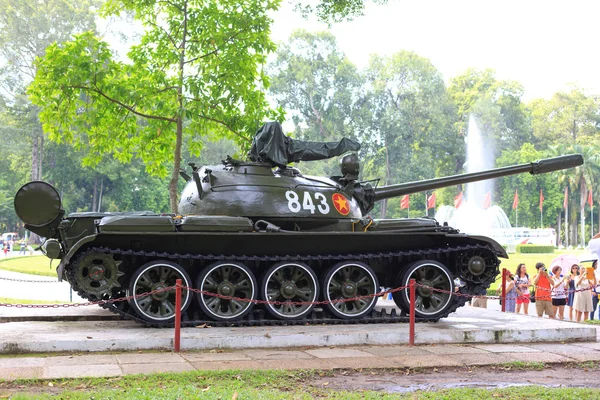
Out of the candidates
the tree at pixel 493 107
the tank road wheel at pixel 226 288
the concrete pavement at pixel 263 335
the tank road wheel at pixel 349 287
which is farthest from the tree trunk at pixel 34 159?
the tank road wheel at pixel 349 287

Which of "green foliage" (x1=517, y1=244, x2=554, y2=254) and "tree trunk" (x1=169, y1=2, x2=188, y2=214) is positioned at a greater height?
"tree trunk" (x1=169, y1=2, x2=188, y2=214)

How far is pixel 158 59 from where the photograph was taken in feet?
57.2

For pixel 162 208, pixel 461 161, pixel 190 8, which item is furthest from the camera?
pixel 461 161

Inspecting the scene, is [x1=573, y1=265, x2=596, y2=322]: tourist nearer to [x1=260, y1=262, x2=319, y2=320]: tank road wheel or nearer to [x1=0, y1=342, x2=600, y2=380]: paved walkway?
[x1=0, y1=342, x2=600, y2=380]: paved walkway

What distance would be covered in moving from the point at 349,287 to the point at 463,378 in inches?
168

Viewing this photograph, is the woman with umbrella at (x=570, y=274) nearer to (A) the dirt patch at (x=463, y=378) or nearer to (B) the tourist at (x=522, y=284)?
(B) the tourist at (x=522, y=284)

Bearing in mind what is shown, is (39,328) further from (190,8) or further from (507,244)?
(507,244)

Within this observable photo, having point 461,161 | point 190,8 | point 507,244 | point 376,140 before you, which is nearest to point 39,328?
point 190,8

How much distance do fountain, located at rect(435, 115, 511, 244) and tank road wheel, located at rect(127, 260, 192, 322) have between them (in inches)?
2105

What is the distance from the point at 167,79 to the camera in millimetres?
17156

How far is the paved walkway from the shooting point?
370 inches

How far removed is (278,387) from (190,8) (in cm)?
1102

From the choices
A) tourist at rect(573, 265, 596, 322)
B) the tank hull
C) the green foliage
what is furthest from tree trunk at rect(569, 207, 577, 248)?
the tank hull

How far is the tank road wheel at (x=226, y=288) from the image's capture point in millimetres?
12672
